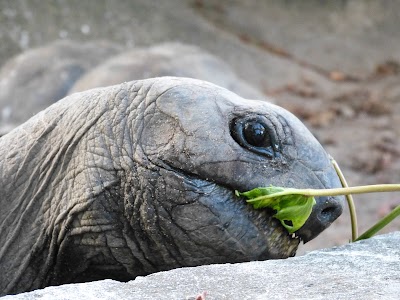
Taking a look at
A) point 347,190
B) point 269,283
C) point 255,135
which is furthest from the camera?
point 255,135

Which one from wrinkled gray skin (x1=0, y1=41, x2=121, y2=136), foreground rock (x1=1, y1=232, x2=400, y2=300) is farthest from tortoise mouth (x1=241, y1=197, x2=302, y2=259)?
wrinkled gray skin (x1=0, y1=41, x2=121, y2=136)

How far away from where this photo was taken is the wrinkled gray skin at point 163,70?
17.6 ft

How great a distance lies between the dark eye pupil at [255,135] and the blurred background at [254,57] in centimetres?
305

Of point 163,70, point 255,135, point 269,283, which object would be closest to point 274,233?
point 255,135

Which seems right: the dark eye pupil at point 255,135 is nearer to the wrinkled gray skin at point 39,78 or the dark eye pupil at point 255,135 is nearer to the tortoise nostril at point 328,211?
the tortoise nostril at point 328,211

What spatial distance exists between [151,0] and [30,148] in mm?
7077

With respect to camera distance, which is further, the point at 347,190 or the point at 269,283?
the point at 347,190

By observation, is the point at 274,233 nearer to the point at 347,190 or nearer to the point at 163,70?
the point at 347,190

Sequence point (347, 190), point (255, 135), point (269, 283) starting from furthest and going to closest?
1. point (255, 135)
2. point (347, 190)
3. point (269, 283)

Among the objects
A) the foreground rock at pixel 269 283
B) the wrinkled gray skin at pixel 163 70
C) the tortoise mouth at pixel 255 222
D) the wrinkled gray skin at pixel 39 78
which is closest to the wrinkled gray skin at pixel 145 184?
the tortoise mouth at pixel 255 222

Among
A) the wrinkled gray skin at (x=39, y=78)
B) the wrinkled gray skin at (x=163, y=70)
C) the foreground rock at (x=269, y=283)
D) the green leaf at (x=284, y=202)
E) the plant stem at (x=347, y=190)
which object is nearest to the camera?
the foreground rock at (x=269, y=283)

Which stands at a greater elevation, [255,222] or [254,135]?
[254,135]

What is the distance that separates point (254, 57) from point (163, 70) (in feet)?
14.3

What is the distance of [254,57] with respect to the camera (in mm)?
9625
